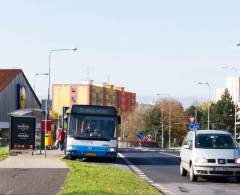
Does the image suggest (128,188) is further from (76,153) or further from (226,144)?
(76,153)

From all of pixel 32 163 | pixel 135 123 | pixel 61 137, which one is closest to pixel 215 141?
pixel 32 163

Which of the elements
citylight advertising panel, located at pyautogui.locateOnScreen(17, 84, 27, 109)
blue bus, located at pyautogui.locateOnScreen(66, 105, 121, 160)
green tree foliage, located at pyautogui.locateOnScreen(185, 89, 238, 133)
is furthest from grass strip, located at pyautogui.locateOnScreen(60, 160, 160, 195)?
green tree foliage, located at pyautogui.locateOnScreen(185, 89, 238, 133)

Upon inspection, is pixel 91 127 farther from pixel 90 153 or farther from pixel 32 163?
pixel 32 163

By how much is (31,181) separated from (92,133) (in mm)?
11983

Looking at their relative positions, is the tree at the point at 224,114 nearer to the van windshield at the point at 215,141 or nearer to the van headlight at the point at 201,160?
the van windshield at the point at 215,141

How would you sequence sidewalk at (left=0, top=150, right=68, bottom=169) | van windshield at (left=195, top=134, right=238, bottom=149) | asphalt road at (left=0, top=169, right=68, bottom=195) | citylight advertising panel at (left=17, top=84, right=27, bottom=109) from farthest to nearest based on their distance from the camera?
citylight advertising panel at (left=17, top=84, right=27, bottom=109), sidewalk at (left=0, top=150, right=68, bottom=169), van windshield at (left=195, top=134, right=238, bottom=149), asphalt road at (left=0, top=169, right=68, bottom=195)

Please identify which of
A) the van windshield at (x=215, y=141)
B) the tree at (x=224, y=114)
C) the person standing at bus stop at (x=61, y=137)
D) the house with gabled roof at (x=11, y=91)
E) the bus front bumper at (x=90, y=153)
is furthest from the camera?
the tree at (x=224, y=114)

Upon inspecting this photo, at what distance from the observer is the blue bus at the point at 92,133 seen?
29266 mm

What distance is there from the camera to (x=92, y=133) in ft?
96.4

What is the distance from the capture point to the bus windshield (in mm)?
29344

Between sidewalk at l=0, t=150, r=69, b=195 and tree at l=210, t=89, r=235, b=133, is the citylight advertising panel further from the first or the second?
sidewalk at l=0, t=150, r=69, b=195

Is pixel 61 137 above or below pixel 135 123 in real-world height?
below

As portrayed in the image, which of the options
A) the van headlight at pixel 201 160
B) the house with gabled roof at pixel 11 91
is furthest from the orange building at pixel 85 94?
the van headlight at pixel 201 160

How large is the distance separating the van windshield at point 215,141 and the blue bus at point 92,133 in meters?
8.90
